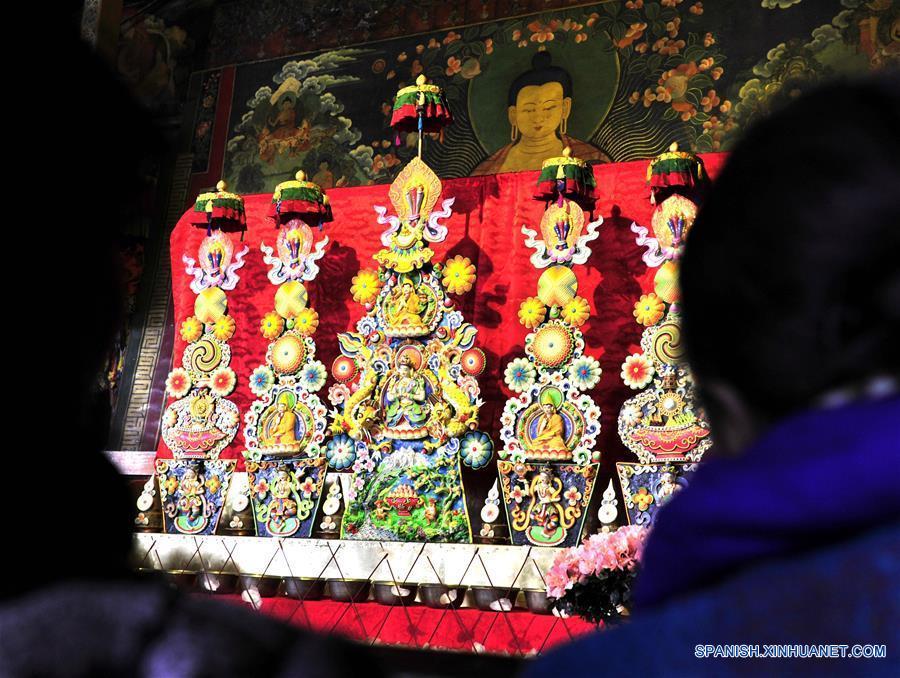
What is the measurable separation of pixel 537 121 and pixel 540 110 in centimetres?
9

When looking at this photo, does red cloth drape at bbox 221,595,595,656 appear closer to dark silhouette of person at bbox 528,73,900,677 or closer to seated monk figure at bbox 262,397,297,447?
seated monk figure at bbox 262,397,297,447

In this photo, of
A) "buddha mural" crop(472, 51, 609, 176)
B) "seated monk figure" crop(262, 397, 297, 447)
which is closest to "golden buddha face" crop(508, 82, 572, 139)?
"buddha mural" crop(472, 51, 609, 176)

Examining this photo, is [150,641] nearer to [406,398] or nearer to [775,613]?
[775,613]

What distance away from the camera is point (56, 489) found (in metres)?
0.68

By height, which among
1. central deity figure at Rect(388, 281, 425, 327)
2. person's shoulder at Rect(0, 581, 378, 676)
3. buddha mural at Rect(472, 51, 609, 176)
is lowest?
person's shoulder at Rect(0, 581, 378, 676)

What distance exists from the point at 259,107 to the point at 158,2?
1.67 m

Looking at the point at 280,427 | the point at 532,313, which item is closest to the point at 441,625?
the point at 280,427

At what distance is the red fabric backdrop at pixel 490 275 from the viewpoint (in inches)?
186

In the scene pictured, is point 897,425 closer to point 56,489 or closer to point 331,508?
point 56,489

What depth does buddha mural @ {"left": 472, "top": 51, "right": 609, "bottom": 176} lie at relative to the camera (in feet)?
20.0

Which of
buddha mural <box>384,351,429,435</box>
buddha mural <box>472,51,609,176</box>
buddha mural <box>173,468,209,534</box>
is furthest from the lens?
buddha mural <box>472,51,609,176</box>

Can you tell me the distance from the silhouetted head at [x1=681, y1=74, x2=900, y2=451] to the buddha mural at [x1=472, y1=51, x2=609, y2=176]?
5488mm

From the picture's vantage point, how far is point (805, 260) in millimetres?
592

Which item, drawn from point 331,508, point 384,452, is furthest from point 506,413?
point 331,508
